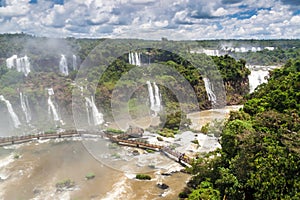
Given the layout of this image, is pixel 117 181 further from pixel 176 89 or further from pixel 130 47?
pixel 130 47

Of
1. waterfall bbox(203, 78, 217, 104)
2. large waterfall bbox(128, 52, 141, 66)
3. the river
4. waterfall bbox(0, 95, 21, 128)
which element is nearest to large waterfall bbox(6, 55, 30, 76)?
waterfall bbox(0, 95, 21, 128)

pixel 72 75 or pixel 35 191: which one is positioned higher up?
pixel 72 75

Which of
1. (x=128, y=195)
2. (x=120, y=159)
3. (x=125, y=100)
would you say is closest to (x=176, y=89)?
(x=125, y=100)

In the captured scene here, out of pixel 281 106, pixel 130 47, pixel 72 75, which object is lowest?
pixel 281 106

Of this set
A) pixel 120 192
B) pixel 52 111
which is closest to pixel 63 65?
pixel 52 111

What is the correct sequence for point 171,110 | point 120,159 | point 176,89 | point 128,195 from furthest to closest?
1. point 176,89
2. point 171,110
3. point 120,159
4. point 128,195

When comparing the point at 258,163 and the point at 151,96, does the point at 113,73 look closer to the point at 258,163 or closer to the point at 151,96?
the point at 151,96
